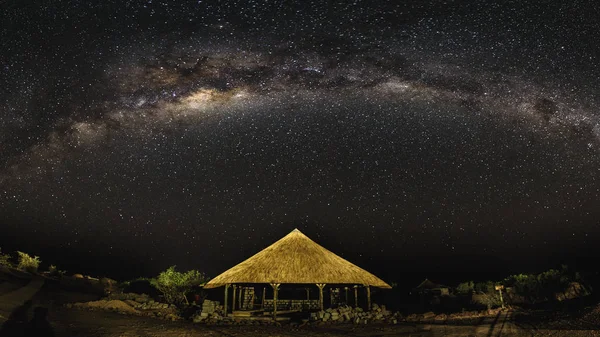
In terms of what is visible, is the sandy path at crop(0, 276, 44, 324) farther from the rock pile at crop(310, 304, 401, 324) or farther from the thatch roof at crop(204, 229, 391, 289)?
the rock pile at crop(310, 304, 401, 324)

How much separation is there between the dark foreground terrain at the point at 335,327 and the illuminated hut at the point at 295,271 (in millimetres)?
2017

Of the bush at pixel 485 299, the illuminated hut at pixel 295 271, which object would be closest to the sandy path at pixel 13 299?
the illuminated hut at pixel 295 271

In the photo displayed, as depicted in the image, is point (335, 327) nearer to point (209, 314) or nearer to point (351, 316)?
point (351, 316)

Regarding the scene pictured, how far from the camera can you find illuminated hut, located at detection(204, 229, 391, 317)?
18141mm

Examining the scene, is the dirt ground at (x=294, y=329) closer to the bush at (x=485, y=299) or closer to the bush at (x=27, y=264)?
the bush at (x=485, y=299)

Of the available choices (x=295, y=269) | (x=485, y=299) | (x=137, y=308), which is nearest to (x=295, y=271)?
(x=295, y=269)

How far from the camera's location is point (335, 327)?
1603cm

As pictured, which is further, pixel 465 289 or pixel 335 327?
pixel 465 289

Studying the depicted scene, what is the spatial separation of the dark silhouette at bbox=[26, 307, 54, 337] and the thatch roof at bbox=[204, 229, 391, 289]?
6703mm

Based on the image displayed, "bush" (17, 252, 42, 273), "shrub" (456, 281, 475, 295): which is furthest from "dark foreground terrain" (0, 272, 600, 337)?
"bush" (17, 252, 42, 273)

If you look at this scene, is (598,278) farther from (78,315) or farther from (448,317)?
(78,315)

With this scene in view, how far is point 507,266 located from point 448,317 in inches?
2162

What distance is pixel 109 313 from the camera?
18172mm

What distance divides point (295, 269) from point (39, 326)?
1012 cm
